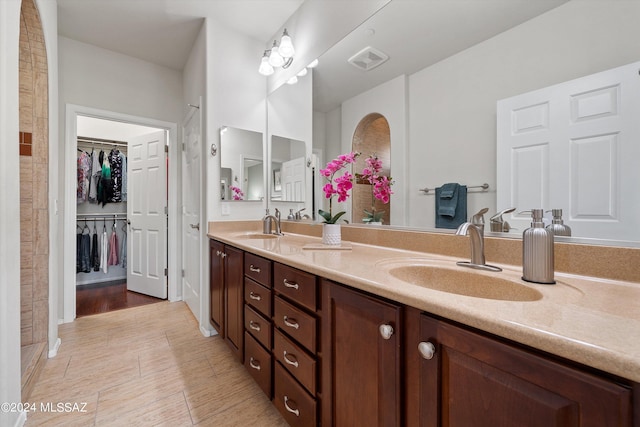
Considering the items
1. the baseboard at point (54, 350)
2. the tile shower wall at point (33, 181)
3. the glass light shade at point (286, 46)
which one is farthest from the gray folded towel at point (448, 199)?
the baseboard at point (54, 350)

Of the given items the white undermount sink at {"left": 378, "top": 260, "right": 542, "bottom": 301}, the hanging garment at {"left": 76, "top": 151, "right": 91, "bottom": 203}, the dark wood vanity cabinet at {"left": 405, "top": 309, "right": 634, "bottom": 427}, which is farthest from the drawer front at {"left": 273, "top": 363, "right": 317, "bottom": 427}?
the hanging garment at {"left": 76, "top": 151, "right": 91, "bottom": 203}

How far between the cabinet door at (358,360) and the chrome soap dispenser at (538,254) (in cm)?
44

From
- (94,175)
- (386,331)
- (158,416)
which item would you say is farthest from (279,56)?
(94,175)

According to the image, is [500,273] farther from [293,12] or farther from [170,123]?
[170,123]

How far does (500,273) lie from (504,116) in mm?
612

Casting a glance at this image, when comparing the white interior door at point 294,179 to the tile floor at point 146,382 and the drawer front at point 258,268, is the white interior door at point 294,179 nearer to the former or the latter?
the drawer front at point 258,268

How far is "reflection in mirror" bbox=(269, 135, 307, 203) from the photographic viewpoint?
2270mm

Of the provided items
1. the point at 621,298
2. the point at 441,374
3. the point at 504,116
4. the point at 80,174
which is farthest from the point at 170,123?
the point at 621,298

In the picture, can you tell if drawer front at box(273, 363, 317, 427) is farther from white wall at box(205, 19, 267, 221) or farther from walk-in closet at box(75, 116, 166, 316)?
walk-in closet at box(75, 116, 166, 316)

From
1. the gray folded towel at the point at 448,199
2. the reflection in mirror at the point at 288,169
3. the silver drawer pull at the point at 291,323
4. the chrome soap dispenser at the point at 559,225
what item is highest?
the reflection in mirror at the point at 288,169

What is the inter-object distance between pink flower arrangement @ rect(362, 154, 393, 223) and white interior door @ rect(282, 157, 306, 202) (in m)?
0.75

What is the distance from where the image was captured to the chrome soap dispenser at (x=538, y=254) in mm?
787

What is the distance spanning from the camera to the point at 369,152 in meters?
1.63

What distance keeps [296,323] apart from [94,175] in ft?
13.2
